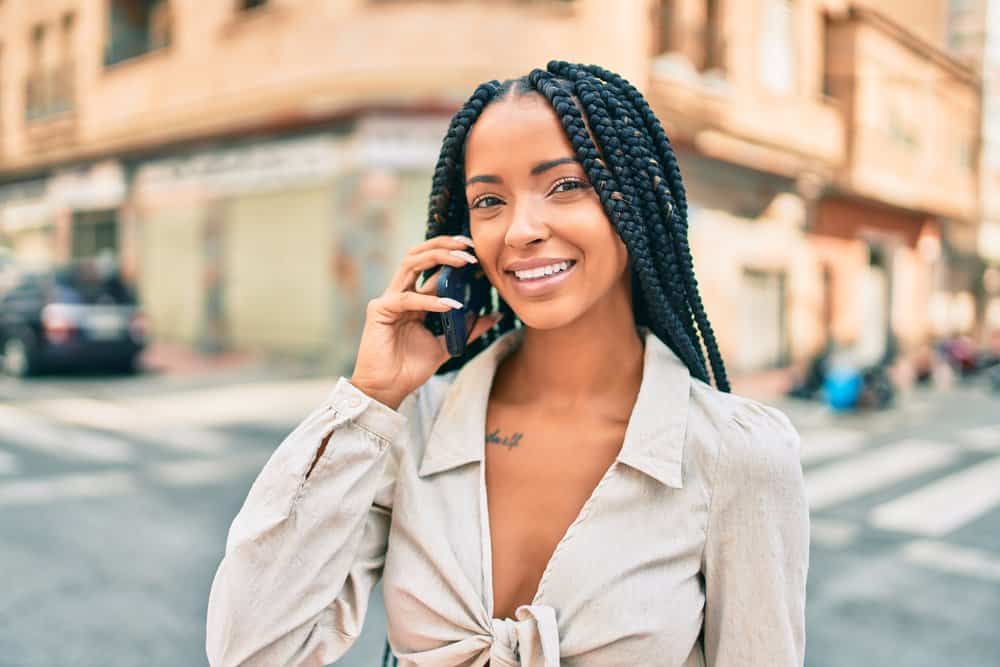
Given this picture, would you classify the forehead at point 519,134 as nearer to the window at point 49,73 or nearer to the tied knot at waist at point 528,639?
the tied knot at waist at point 528,639

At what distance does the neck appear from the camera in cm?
148

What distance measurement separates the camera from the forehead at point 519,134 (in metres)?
1.32

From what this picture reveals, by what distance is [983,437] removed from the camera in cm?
974

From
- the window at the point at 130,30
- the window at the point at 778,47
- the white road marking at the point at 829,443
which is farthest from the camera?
the window at the point at 130,30

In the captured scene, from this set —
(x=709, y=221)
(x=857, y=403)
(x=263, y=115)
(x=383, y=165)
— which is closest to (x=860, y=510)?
(x=857, y=403)

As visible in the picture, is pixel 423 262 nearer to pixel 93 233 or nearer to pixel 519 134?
pixel 519 134

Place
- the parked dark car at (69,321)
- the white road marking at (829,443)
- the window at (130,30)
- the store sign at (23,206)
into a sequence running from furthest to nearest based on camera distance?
the store sign at (23,206)
the window at (130,30)
the parked dark car at (69,321)
the white road marking at (829,443)

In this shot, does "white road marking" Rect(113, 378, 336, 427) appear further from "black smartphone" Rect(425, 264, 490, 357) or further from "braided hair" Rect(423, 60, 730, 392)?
"braided hair" Rect(423, 60, 730, 392)

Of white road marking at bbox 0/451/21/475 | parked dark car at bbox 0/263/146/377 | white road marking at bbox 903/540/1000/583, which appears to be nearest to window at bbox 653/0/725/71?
parked dark car at bbox 0/263/146/377

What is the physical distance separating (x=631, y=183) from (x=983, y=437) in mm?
10068

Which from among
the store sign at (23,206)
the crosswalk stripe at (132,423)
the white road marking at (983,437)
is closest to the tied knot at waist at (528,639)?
the crosswalk stripe at (132,423)

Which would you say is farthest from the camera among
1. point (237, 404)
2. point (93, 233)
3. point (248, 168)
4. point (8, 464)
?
point (93, 233)

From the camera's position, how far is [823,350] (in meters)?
19.2

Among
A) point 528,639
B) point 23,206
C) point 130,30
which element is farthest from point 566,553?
point 23,206
